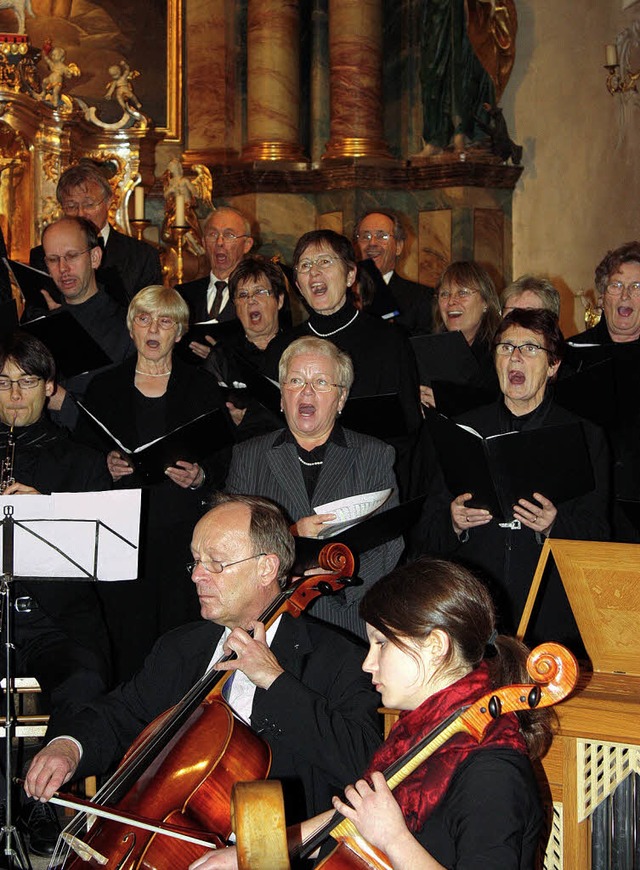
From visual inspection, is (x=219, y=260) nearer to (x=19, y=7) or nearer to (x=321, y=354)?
(x=321, y=354)

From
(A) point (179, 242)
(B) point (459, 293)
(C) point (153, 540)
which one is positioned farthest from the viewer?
(A) point (179, 242)

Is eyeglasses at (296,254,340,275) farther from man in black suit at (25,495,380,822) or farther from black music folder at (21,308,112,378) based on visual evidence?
man in black suit at (25,495,380,822)

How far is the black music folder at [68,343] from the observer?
4727mm

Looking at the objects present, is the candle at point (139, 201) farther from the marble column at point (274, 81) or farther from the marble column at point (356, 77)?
the marble column at point (356, 77)

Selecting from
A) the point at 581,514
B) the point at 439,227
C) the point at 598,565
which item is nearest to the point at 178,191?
the point at 439,227

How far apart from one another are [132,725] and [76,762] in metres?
0.20

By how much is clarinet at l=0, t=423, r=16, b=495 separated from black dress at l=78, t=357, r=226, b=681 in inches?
16.4

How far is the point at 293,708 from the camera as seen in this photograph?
8.70 feet

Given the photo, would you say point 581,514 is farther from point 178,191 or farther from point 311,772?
point 178,191

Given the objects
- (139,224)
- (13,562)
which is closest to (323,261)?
(13,562)

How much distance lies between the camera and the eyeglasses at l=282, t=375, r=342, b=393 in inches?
158

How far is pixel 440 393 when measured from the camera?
438 cm

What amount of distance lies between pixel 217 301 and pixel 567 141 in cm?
463

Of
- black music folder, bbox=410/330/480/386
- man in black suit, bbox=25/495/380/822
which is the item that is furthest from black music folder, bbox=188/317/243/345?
man in black suit, bbox=25/495/380/822
